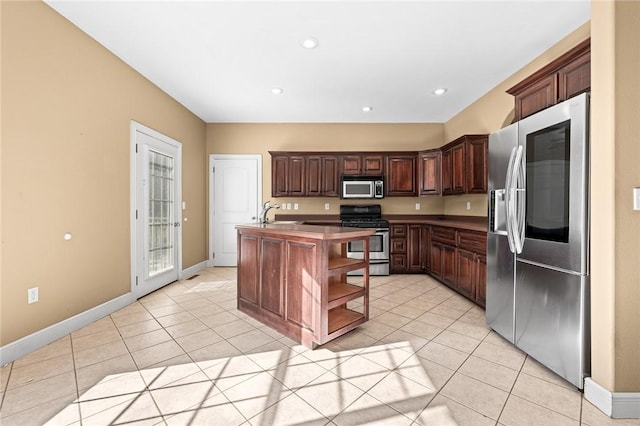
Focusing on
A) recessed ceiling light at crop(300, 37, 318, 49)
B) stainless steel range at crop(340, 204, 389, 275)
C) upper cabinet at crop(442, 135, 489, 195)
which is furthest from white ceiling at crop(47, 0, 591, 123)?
stainless steel range at crop(340, 204, 389, 275)

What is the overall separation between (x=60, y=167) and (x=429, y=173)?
4.87 m

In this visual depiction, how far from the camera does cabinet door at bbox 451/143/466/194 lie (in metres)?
3.90

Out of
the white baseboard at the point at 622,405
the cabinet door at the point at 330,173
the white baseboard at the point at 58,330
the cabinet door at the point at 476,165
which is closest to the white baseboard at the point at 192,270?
the white baseboard at the point at 58,330

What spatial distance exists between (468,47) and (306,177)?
3007 mm

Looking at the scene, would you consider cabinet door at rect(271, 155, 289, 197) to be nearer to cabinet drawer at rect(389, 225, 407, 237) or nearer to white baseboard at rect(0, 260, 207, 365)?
cabinet drawer at rect(389, 225, 407, 237)

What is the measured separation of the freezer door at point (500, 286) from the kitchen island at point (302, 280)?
118cm

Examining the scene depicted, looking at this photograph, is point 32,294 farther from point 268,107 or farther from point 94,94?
point 268,107

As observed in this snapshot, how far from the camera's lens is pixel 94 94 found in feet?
9.02

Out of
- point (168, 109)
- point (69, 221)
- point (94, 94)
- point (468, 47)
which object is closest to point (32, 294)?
point (69, 221)

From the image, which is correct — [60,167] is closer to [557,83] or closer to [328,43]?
[328,43]

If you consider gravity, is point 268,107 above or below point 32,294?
above

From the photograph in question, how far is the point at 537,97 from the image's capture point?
2297 mm

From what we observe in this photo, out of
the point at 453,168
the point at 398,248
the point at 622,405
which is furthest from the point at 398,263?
the point at 622,405

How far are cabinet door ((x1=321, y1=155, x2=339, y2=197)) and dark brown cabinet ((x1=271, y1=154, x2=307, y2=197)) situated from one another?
37cm
